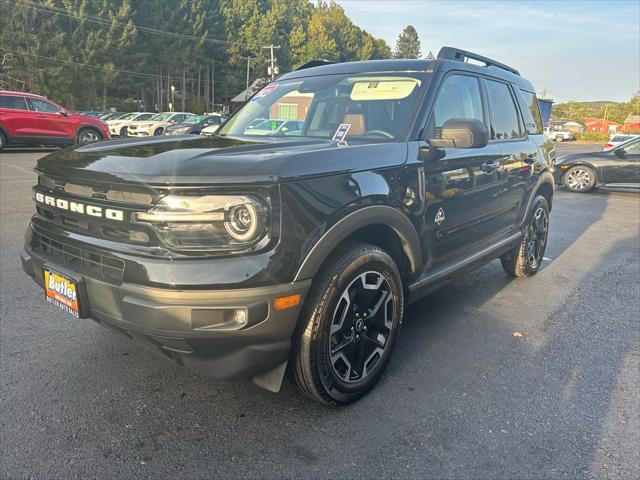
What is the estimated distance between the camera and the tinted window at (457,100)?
3264 mm

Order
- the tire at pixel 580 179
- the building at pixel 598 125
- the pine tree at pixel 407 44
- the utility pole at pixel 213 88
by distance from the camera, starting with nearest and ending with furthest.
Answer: the tire at pixel 580 179
the utility pole at pixel 213 88
the building at pixel 598 125
the pine tree at pixel 407 44

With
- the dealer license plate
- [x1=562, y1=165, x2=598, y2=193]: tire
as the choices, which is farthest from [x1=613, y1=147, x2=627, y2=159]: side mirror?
the dealer license plate

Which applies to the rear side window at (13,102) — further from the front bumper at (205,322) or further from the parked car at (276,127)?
the front bumper at (205,322)

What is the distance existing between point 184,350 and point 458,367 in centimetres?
180

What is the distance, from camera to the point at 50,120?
14648 mm

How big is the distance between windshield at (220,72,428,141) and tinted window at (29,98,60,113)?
13283 mm

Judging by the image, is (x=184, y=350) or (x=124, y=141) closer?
(x=184, y=350)

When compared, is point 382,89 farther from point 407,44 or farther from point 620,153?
point 407,44

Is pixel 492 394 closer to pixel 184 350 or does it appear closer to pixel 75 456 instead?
pixel 184 350

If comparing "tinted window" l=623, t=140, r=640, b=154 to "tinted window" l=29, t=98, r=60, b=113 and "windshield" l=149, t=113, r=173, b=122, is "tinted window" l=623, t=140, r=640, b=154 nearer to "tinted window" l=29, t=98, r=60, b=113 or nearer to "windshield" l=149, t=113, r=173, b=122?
"tinted window" l=29, t=98, r=60, b=113

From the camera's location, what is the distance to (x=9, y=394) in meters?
2.62

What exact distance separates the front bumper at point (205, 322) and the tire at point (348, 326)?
0.46 feet

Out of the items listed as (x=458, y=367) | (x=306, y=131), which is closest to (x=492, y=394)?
(x=458, y=367)

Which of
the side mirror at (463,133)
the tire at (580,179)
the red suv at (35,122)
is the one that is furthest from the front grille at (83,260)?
the red suv at (35,122)
